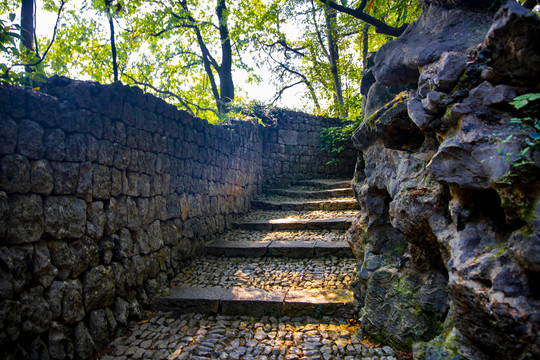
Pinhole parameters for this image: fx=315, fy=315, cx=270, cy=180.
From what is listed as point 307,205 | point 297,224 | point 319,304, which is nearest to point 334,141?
point 307,205

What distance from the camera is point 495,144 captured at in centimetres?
161

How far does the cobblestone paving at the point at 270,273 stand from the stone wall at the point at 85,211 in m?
0.30

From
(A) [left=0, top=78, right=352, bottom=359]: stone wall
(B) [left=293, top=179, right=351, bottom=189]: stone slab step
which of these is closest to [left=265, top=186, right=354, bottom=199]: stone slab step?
(B) [left=293, top=179, right=351, bottom=189]: stone slab step

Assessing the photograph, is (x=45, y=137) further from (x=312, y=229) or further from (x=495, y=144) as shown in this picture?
(x=312, y=229)

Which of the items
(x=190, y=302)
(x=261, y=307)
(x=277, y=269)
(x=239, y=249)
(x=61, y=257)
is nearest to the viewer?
(x=61, y=257)

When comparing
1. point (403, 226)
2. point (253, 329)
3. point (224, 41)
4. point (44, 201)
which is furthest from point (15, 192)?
point (224, 41)

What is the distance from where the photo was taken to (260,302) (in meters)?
3.27

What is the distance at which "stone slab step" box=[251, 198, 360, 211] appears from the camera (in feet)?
20.7

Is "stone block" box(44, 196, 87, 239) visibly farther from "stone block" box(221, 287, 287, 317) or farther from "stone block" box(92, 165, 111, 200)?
"stone block" box(221, 287, 287, 317)

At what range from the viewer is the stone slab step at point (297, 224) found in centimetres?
530

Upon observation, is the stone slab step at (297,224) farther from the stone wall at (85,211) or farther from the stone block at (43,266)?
the stone block at (43,266)

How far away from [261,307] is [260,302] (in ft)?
0.16

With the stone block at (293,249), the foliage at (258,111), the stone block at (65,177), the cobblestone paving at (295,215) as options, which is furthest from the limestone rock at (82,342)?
the foliage at (258,111)

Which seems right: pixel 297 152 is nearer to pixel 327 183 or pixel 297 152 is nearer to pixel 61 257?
pixel 327 183
